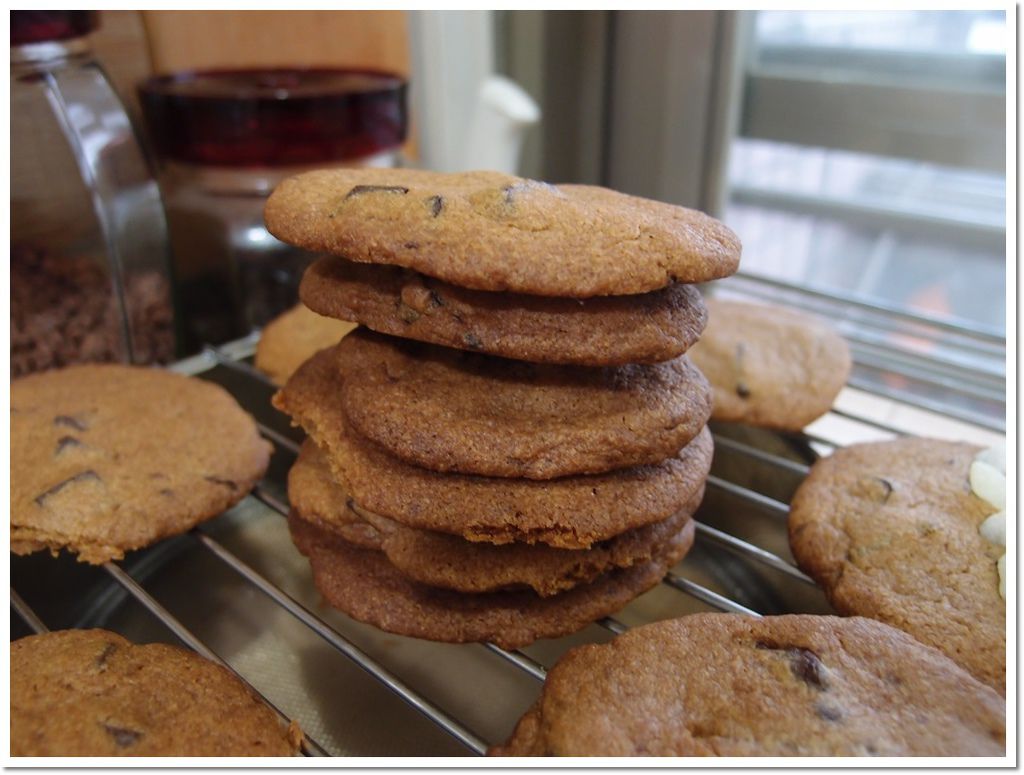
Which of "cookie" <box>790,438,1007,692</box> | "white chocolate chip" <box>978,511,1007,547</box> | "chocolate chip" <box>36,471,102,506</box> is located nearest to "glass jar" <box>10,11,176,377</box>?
"chocolate chip" <box>36,471,102,506</box>

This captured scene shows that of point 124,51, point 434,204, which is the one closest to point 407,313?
point 434,204

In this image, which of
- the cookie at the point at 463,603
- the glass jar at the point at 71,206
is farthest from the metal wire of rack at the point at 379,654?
the glass jar at the point at 71,206

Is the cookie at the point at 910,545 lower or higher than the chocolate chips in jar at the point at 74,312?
lower

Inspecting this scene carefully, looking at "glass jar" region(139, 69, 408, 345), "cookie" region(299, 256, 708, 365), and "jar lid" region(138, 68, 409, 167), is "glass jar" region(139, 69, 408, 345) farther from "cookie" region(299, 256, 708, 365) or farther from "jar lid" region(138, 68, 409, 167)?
"cookie" region(299, 256, 708, 365)

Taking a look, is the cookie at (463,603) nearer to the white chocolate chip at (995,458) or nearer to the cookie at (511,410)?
the cookie at (511,410)

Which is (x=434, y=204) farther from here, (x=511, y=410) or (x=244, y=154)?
(x=244, y=154)
